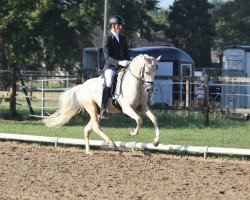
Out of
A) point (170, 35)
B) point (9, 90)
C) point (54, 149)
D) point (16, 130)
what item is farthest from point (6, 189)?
point (170, 35)

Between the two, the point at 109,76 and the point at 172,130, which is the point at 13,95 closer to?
the point at 172,130

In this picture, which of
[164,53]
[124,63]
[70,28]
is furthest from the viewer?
[70,28]

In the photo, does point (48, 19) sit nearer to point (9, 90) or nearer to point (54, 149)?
point (9, 90)

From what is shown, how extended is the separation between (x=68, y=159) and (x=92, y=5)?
4451 cm

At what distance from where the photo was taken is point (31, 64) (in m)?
61.5

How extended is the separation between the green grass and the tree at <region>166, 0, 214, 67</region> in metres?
48.2

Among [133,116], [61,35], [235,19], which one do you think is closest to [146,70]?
[133,116]

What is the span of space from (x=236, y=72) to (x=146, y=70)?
16.8 m

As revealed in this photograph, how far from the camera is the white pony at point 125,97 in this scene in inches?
493

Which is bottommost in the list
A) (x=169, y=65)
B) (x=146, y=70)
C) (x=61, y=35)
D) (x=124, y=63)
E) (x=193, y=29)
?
(x=146, y=70)

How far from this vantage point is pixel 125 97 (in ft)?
42.5

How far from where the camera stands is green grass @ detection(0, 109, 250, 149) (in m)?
15.1

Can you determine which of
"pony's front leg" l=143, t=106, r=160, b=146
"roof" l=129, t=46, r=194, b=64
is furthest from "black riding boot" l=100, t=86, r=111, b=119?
"roof" l=129, t=46, r=194, b=64

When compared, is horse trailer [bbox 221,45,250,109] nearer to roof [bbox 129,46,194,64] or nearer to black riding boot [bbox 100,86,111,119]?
roof [bbox 129,46,194,64]
